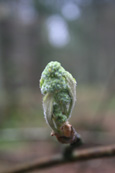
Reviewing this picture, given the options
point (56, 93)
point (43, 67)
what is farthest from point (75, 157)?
point (43, 67)

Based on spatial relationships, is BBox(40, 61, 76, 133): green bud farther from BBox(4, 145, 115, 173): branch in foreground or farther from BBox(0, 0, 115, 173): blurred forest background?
BBox(0, 0, 115, 173): blurred forest background

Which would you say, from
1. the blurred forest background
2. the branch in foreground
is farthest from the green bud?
the blurred forest background

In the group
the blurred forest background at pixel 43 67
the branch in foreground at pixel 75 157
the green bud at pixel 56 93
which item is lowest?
Answer: the branch in foreground at pixel 75 157

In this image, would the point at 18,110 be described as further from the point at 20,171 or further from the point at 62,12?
the point at 20,171

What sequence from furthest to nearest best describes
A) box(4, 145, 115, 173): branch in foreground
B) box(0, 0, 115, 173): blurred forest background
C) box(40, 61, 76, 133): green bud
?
box(0, 0, 115, 173): blurred forest background < box(4, 145, 115, 173): branch in foreground < box(40, 61, 76, 133): green bud

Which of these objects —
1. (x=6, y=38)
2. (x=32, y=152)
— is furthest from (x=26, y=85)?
(x=32, y=152)

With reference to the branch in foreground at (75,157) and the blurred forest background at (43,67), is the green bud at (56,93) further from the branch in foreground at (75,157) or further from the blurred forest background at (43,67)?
→ the blurred forest background at (43,67)

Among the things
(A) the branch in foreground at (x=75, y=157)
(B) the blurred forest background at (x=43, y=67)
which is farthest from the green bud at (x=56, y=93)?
(B) the blurred forest background at (x=43, y=67)

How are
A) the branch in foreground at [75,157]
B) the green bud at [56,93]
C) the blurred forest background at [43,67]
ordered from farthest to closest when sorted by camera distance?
1. the blurred forest background at [43,67]
2. the branch in foreground at [75,157]
3. the green bud at [56,93]

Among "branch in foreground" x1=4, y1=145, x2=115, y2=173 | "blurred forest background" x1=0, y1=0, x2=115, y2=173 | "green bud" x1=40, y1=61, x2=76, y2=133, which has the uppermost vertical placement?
"blurred forest background" x1=0, y1=0, x2=115, y2=173
